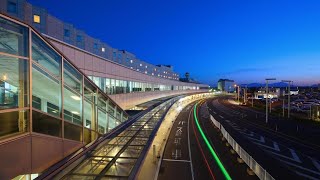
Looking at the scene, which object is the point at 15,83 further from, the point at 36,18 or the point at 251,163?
the point at 36,18

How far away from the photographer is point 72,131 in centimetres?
1539

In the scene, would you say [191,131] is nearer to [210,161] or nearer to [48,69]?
[210,161]

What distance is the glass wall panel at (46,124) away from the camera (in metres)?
11.1

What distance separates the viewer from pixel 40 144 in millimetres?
11258

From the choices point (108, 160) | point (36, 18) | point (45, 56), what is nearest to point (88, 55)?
point (45, 56)

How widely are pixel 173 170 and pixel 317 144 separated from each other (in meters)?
21.5

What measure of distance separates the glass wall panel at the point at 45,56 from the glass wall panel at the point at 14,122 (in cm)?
263

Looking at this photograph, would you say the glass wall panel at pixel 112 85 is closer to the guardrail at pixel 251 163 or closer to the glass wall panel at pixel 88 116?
the glass wall panel at pixel 88 116

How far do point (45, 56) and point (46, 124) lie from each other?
3.40 m

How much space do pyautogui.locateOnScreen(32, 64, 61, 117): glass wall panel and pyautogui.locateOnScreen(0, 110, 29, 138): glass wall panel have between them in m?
0.99

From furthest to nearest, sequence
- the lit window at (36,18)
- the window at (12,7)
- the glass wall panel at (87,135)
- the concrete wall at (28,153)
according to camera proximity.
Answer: the lit window at (36,18) → the window at (12,7) → the glass wall panel at (87,135) → the concrete wall at (28,153)

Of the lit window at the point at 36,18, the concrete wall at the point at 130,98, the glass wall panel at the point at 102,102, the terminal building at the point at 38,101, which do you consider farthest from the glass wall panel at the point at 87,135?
the lit window at the point at 36,18

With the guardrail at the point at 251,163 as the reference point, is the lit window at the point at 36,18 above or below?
above

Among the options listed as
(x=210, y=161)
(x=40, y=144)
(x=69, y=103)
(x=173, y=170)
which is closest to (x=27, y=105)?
(x=40, y=144)
